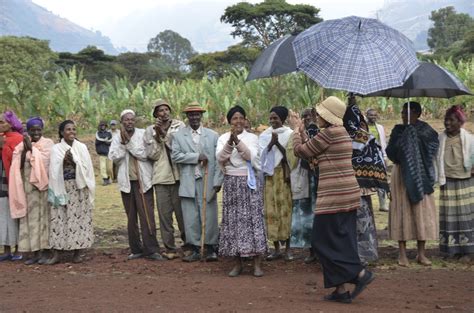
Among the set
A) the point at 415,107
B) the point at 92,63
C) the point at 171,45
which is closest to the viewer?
the point at 415,107

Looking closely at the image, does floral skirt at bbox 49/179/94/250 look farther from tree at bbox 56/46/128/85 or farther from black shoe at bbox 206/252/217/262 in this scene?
tree at bbox 56/46/128/85

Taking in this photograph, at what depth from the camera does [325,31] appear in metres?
5.98

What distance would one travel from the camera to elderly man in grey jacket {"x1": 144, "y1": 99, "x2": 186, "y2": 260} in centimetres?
724

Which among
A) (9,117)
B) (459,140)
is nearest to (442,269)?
(459,140)

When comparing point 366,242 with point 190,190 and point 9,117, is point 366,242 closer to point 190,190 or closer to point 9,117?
point 190,190

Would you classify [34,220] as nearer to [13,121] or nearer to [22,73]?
→ [13,121]

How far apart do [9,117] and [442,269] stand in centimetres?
508

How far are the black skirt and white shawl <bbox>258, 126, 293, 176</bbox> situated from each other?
165cm

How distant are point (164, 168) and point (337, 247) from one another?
108 inches

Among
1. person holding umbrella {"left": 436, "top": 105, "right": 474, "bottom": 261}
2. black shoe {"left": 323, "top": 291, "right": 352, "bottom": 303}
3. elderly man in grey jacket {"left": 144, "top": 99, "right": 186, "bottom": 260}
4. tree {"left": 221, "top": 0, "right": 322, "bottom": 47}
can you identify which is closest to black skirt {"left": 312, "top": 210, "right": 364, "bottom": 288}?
black shoe {"left": 323, "top": 291, "right": 352, "bottom": 303}

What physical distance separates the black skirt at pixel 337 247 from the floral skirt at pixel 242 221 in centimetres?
116

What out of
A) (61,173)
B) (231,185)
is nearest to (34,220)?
(61,173)

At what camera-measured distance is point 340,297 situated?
17.3 feet

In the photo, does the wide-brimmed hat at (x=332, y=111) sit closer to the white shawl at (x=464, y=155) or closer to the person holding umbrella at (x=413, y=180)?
the person holding umbrella at (x=413, y=180)
